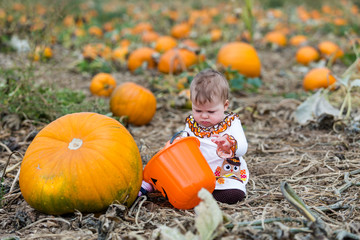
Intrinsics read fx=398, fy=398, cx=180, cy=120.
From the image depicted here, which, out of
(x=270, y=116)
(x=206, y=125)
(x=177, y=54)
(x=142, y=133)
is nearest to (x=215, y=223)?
(x=206, y=125)

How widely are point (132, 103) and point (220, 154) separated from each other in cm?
192

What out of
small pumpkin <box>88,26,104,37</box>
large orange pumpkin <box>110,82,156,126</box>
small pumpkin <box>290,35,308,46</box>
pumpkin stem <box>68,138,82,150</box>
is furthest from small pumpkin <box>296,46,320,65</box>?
pumpkin stem <box>68,138,82,150</box>

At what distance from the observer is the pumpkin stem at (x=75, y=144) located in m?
2.42

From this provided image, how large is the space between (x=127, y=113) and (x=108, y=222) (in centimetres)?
227

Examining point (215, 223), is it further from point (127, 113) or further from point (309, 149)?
point (127, 113)

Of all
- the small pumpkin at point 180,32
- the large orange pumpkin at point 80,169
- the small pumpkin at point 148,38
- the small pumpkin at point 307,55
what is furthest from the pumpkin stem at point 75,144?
the small pumpkin at point 180,32

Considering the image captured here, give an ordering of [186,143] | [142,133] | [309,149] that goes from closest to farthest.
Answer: [186,143] < [309,149] < [142,133]

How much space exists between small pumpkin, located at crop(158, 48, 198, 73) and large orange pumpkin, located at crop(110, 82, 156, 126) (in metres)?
1.75

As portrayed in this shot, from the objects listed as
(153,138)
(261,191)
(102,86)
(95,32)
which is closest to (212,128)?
(261,191)

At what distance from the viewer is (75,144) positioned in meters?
2.44

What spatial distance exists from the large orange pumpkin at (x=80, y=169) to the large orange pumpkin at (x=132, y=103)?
1.80 m

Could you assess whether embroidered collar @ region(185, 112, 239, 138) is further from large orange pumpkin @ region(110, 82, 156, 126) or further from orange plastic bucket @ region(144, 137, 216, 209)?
large orange pumpkin @ region(110, 82, 156, 126)

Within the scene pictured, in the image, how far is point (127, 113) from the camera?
439cm

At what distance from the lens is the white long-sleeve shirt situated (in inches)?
106
